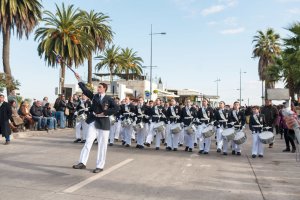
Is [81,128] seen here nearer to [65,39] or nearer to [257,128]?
[257,128]

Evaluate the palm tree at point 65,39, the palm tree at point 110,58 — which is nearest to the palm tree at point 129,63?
the palm tree at point 110,58

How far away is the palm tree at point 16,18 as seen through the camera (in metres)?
29.4

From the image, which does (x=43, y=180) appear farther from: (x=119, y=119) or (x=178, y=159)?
(x=119, y=119)

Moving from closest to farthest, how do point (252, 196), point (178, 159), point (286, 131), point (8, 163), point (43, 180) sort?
point (252, 196), point (43, 180), point (8, 163), point (178, 159), point (286, 131)

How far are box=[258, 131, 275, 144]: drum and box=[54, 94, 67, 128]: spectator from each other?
1236 cm

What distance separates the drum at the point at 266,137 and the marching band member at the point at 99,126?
19.3 ft

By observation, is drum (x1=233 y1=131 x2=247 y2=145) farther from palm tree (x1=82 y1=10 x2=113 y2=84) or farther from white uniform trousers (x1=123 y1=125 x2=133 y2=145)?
palm tree (x1=82 y1=10 x2=113 y2=84)

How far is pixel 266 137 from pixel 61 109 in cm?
1283

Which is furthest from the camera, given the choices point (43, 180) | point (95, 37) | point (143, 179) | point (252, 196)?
point (95, 37)

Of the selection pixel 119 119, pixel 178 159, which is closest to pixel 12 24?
pixel 119 119

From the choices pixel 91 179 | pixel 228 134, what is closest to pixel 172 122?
pixel 228 134

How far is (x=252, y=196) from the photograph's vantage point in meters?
7.19

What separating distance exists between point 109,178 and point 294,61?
21.7m

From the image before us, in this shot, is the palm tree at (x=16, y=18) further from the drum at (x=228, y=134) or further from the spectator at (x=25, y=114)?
the drum at (x=228, y=134)
